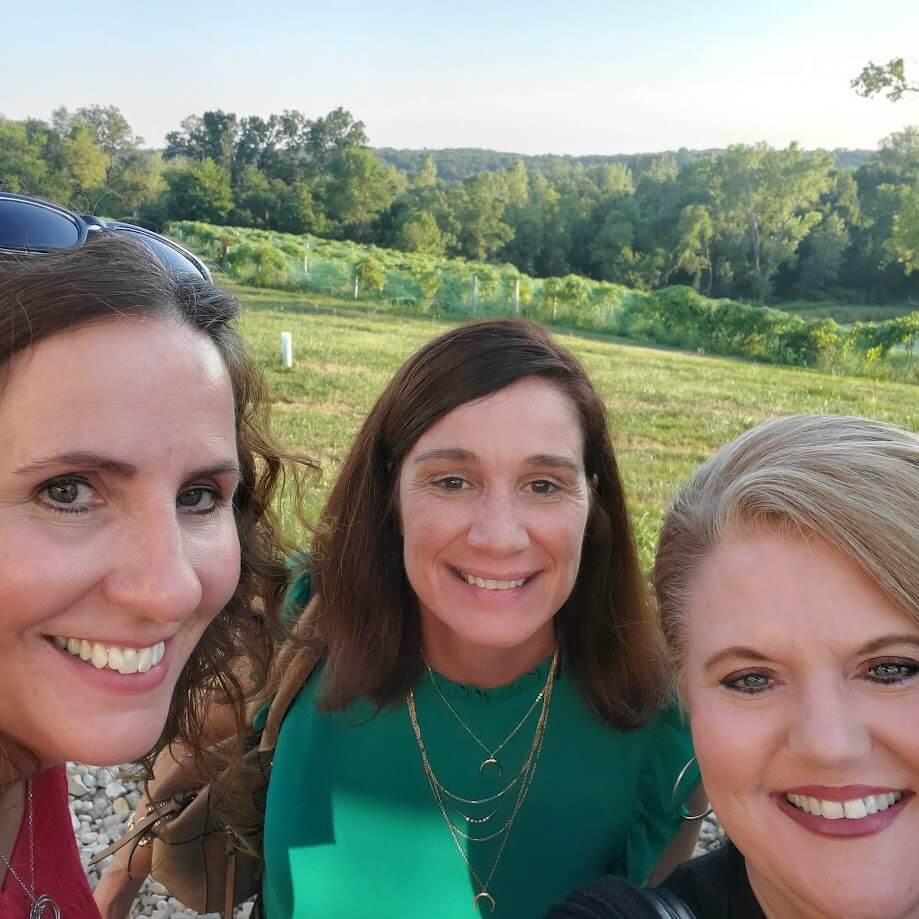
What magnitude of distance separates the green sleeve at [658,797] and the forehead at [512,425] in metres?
0.83

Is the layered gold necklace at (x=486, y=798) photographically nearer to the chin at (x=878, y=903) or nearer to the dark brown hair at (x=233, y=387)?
the dark brown hair at (x=233, y=387)

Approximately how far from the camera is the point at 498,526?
6.71 feet

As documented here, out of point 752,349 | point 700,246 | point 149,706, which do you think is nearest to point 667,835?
point 149,706

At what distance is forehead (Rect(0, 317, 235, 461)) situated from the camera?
1.17 m

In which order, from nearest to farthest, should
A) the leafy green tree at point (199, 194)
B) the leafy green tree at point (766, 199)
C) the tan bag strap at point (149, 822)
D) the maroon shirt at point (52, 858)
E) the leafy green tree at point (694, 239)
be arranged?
the maroon shirt at point (52, 858) → the tan bag strap at point (149, 822) → the leafy green tree at point (199, 194) → the leafy green tree at point (694, 239) → the leafy green tree at point (766, 199)

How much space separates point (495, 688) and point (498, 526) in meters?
0.54

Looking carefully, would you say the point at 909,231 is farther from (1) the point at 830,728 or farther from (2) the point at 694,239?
(1) the point at 830,728

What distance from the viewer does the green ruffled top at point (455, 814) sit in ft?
6.98

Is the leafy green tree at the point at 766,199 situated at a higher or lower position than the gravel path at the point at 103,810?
higher

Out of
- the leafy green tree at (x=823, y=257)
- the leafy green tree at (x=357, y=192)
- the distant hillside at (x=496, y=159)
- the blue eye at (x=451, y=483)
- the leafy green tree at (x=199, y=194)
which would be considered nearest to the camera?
the blue eye at (x=451, y=483)

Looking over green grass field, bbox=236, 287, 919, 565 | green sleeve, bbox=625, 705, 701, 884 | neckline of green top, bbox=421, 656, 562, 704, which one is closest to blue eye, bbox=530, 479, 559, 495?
green grass field, bbox=236, 287, 919, 565

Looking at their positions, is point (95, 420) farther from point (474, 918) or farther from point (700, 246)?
point (700, 246)

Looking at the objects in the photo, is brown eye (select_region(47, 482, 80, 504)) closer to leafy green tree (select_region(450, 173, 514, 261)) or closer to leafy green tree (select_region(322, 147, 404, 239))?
leafy green tree (select_region(450, 173, 514, 261))

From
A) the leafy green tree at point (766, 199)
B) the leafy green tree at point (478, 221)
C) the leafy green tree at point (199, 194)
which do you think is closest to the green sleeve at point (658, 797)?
the leafy green tree at point (199, 194)
